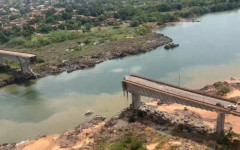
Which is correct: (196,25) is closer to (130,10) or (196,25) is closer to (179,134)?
(130,10)

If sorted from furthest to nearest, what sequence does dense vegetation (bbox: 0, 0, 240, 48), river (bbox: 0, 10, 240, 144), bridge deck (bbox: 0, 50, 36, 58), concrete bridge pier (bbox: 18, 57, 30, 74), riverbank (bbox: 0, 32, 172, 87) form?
dense vegetation (bbox: 0, 0, 240, 48) → riverbank (bbox: 0, 32, 172, 87) → concrete bridge pier (bbox: 18, 57, 30, 74) → bridge deck (bbox: 0, 50, 36, 58) → river (bbox: 0, 10, 240, 144)

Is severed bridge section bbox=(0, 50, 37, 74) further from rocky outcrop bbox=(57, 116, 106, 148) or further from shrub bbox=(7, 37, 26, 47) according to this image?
shrub bbox=(7, 37, 26, 47)

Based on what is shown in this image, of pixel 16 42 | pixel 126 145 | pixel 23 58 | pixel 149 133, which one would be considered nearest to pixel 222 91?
pixel 149 133

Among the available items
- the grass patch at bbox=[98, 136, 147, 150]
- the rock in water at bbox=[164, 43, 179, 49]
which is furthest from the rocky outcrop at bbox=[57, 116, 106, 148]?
the rock in water at bbox=[164, 43, 179, 49]

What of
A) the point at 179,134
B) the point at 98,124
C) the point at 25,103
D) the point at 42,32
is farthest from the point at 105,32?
the point at 179,134

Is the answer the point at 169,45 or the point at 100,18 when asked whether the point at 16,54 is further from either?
the point at 100,18
